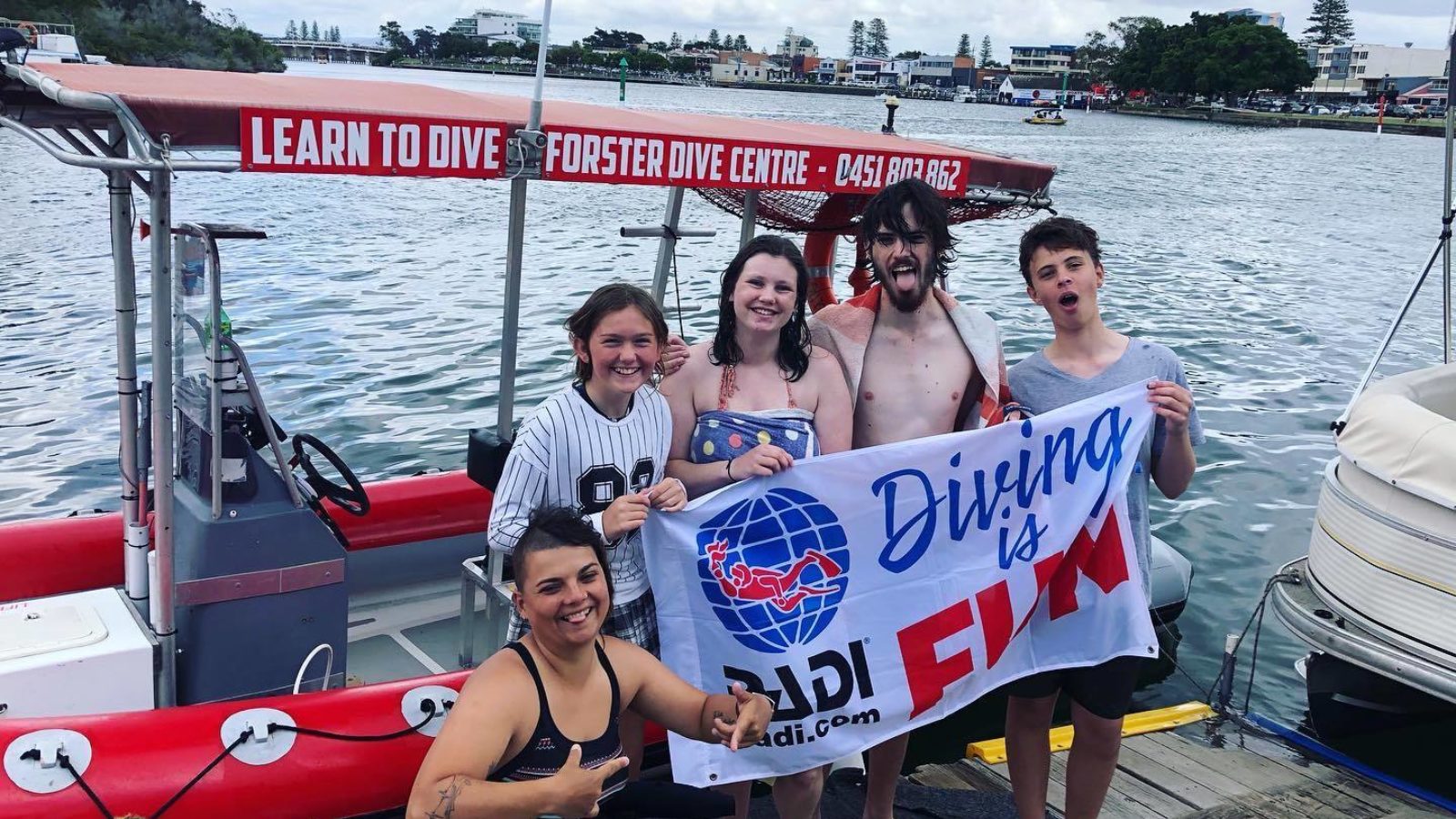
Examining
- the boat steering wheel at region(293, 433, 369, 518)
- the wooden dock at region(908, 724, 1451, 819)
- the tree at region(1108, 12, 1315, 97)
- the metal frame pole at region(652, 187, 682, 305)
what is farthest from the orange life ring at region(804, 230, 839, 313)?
the tree at region(1108, 12, 1315, 97)

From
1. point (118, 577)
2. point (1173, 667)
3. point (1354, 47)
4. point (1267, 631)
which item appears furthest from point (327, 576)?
point (1354, 47)

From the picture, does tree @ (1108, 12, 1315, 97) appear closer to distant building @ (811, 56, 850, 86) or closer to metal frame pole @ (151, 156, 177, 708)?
distant building @ (811, 56, 850, 86)

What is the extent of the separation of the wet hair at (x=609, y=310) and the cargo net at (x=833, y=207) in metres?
2.34

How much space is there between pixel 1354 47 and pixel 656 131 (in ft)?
533

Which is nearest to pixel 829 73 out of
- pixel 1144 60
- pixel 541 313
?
pixel 1144 60

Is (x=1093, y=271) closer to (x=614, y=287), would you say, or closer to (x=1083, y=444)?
(x=1083, y=444)

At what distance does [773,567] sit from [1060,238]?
1.35m

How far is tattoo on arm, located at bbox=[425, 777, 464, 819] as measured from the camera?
229 centimetres

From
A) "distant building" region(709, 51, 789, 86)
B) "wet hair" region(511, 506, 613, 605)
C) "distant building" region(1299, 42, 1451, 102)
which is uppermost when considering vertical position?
"distant building" region(1299, 42, 1451, 102)

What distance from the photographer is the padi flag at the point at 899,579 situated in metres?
3.51

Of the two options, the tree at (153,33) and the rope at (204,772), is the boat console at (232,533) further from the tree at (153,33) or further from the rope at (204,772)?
the tree at (153,33)

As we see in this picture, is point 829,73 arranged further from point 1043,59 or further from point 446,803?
point 446,803

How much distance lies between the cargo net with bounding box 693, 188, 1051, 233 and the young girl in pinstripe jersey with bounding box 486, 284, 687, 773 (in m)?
2.38

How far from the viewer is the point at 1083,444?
3834 millimetres
